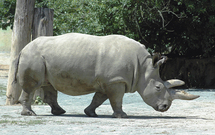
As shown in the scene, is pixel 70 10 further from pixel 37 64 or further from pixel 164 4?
pixel 37 64

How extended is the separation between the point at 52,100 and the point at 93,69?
1264mm

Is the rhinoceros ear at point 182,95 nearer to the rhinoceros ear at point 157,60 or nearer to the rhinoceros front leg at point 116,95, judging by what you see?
the rhinoceros ear at point 157,60

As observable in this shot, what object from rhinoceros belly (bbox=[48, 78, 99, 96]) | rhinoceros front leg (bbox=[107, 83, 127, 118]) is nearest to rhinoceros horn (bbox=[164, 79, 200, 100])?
rhinoceros front leg (bbox=[107, 83, 127, 118])

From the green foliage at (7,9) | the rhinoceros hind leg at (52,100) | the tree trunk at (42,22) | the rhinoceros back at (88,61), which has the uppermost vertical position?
the green foliage at (7,9)

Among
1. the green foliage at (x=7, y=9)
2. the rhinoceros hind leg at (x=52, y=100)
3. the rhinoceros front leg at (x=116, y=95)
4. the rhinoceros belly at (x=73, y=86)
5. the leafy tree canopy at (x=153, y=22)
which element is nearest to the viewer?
the rhinoceros front leg at (x=116, y=95)

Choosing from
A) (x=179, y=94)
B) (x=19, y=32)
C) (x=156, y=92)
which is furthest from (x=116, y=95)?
(x=19, y=32)

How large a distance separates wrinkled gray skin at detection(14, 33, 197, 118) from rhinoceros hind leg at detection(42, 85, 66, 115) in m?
0.37

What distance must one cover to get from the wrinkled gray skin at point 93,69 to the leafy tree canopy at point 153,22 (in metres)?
6.82

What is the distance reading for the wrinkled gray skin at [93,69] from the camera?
22.5 feet

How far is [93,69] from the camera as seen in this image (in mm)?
6867

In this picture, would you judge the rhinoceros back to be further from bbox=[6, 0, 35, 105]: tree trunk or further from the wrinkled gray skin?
bbox=[6, 0, 35, 105]: tree trunk

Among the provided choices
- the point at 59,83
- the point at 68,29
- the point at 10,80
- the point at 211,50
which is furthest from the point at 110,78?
the point at 211,50

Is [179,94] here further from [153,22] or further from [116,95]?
[153,22]

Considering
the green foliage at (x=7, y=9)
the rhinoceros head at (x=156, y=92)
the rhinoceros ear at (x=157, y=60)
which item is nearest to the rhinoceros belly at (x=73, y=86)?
the rhinoceros head at (x=156, y=92)
